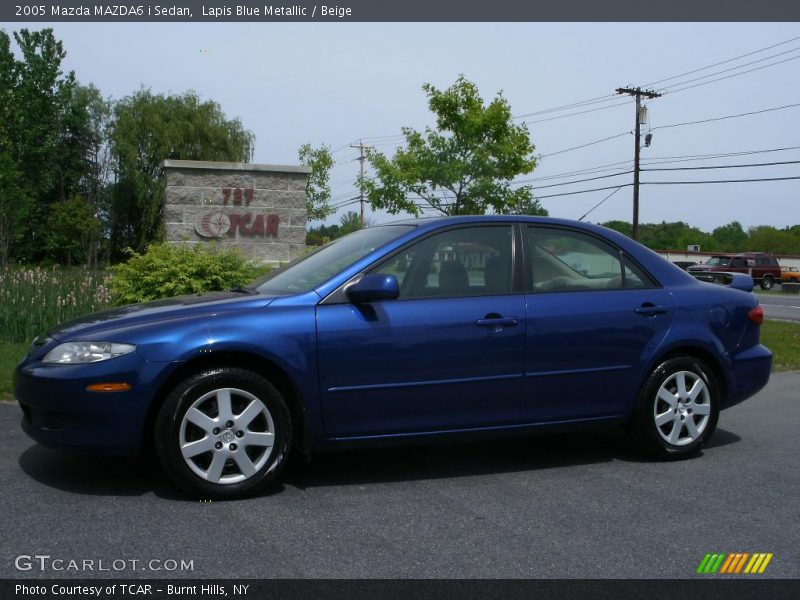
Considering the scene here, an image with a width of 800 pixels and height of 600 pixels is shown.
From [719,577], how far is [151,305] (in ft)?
11.4

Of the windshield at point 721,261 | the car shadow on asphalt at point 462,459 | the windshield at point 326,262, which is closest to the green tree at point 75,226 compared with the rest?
the windshield at point 721,261

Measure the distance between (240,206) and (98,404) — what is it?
10736 mm

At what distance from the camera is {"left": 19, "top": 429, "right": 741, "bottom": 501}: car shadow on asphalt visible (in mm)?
4691

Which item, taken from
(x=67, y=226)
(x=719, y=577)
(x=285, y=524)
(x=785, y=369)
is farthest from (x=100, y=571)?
(x=67, y=226)

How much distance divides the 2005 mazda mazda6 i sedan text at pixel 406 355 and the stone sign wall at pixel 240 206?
9255 mm

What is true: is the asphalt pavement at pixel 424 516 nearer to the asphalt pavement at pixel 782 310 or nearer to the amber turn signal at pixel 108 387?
the amber turn signal at pixel 108 387

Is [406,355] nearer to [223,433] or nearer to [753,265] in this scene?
[223,433]

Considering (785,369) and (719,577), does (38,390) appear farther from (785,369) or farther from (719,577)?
(785,369)

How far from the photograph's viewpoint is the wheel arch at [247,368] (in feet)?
14.5

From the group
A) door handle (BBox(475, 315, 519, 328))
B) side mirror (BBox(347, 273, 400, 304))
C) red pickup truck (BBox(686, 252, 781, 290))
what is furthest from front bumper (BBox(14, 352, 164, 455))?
red pickup truck (BBox(686, 252, 781, 290))

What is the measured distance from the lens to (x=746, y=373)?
18.8ft

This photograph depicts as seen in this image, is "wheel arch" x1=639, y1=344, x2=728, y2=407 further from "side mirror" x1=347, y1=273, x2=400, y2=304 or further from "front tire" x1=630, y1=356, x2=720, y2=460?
"side mirror" x1=347, y1=273, x2=400, y2=304
